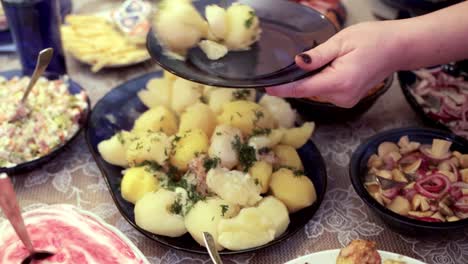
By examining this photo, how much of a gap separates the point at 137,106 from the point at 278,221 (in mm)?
505

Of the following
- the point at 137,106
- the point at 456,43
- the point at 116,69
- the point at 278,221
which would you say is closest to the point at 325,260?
the point at 278,221

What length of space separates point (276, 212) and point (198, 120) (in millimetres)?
265

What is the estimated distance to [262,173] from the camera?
930 mm

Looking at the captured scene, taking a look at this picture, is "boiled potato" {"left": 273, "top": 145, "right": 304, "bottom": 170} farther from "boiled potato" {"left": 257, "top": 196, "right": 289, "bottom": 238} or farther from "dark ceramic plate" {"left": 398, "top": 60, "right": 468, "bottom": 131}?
"dark ceramic plate" {"left": 398, "top": 60, "right": 468, "bottom": 131}

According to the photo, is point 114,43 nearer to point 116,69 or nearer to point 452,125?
point 116,69

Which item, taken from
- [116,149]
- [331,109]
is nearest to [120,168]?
[116,149]

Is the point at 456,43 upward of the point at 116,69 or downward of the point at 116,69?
upward

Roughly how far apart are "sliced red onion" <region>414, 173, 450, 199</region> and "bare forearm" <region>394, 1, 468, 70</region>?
0.24 meters

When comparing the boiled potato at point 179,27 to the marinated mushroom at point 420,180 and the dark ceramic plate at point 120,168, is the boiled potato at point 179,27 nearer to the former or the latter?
the dark ceramic plate at point 120,168

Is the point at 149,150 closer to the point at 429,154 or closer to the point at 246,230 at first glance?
the point at 246,230

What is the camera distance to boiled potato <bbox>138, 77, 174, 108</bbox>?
1130mm

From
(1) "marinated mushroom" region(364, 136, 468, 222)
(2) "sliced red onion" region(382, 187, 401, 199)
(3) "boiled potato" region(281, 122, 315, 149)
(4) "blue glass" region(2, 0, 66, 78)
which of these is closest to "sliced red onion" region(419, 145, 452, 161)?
(1) "marinated mushroom" region(364, 136, 468, 222)

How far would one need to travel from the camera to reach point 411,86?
1224 mm

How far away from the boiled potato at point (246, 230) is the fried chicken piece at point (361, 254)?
0.14m
